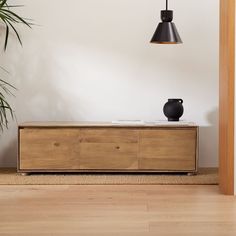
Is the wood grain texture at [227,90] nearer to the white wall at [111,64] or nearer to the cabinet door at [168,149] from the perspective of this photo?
the cabinet door at [168,149]

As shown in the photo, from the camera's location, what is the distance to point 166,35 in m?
4.82

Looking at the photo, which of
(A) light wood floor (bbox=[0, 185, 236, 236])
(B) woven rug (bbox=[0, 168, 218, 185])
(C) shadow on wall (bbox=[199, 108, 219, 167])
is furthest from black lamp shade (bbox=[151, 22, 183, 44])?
(A) light wood floor (bbox=[0, 185, 236, 236])

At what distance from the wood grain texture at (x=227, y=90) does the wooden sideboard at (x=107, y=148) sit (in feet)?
2.51

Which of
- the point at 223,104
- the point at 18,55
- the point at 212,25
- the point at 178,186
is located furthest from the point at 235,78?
the point at 18,55

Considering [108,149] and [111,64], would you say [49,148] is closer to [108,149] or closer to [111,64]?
[108,149]

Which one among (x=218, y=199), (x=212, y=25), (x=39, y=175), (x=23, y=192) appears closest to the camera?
(x=218, y=199)

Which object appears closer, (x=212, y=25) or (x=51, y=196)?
(x=51, y=196)

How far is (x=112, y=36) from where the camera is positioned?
17.6ft

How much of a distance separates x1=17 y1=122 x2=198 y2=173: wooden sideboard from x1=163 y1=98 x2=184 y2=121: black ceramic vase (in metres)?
0.21

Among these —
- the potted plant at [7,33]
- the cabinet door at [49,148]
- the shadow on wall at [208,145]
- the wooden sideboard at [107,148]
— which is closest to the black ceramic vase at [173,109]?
the wooden sideboard at [107,148]

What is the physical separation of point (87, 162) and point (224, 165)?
4.31 feet

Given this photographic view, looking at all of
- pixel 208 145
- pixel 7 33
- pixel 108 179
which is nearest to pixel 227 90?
pixel 108 179

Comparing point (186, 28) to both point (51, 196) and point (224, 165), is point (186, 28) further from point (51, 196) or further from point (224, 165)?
point (51, 196)

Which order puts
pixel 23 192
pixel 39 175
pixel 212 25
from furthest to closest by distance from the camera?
pixel 212 25 < pixel 39 175 < pixel 23 192
